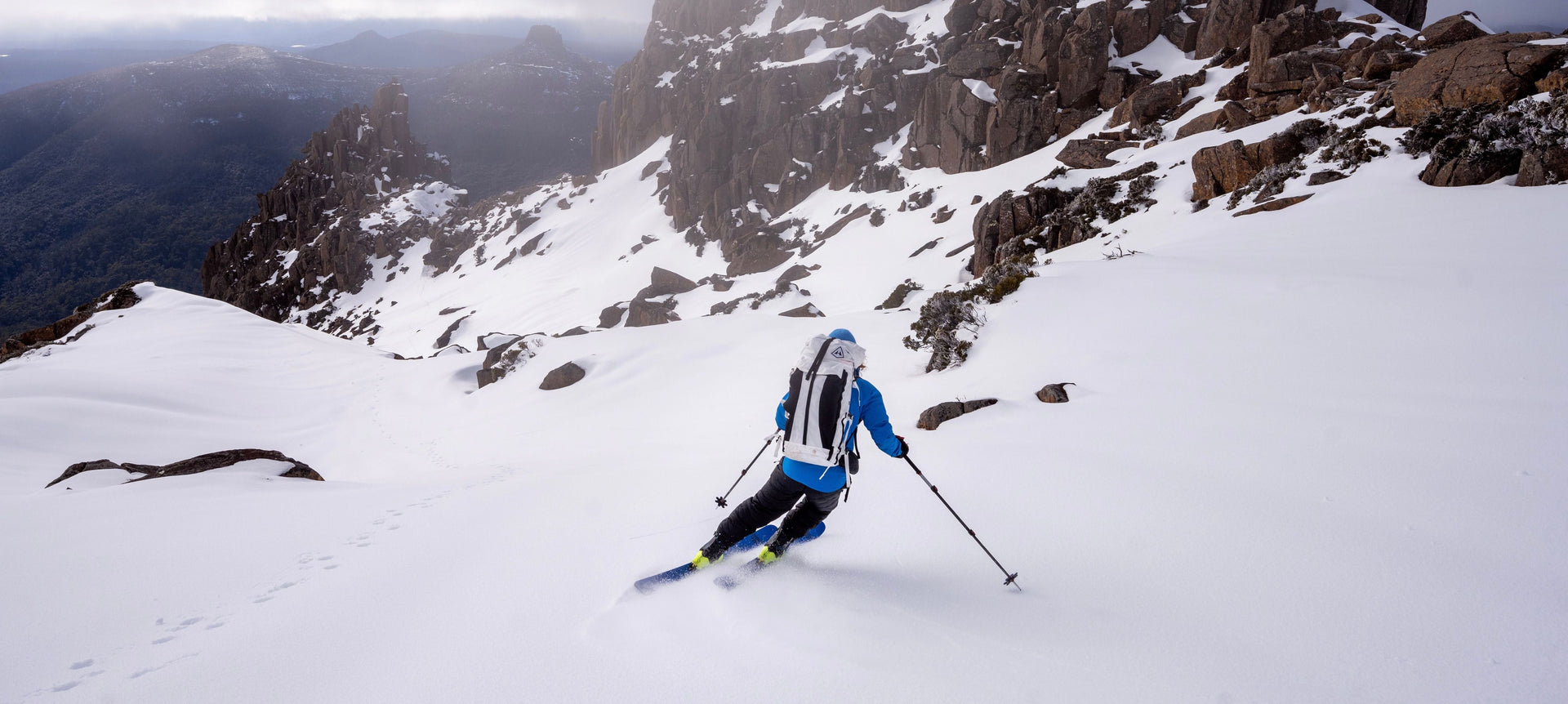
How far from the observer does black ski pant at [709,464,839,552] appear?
3971mm

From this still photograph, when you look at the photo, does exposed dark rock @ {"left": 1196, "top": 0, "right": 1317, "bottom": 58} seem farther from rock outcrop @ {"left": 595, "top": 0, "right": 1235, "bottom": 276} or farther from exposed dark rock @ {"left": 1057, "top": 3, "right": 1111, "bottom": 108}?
exposed dark rock @ {"left": 1057, "top": 3, "right": 1111, "bottom": 108}

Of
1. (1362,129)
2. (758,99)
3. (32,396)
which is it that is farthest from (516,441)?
(758,99)

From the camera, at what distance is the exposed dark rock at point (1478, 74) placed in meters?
14.8

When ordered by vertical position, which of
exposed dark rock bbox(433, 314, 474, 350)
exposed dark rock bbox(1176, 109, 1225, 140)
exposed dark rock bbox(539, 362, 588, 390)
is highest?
exposed dark rock bbox(1176, 109, 1225, 140)

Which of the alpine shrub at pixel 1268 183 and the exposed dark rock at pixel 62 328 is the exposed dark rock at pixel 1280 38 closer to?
the alpine shrub at pixel 1268 183

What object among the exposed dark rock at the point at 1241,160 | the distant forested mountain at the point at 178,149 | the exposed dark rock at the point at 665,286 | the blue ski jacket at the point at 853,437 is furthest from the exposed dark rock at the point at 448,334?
the distant forested mountain at the point at 178,149

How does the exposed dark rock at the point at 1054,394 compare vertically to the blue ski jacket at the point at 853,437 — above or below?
below

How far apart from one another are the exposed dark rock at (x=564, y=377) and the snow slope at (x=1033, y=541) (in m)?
5.96

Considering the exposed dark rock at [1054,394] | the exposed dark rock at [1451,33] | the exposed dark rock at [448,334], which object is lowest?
the exposed dark rock at [448,334]

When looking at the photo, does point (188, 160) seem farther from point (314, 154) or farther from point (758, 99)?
point (758, 99)

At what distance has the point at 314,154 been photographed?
9338 centimetres

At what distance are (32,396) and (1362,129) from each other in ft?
98.8

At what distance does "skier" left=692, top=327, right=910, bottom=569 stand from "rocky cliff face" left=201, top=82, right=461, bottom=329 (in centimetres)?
8455

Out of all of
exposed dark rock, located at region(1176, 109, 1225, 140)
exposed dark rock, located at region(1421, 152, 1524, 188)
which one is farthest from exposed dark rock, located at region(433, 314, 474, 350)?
exposed dark rock, located at region(1421, 152, 1524, 188)
